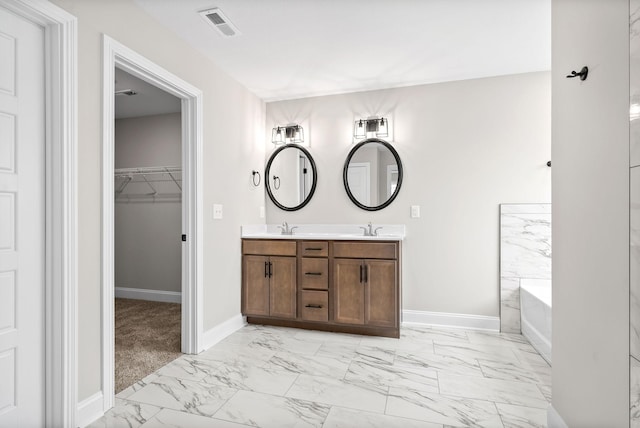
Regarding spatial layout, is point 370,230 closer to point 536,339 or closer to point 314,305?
point 314,305

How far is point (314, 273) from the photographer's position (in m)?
3.13

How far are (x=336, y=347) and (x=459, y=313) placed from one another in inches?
50.8

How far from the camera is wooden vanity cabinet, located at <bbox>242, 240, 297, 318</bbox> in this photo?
3.18 metres

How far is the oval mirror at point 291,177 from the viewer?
3666 millimetres

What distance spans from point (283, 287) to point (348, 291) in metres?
0.62

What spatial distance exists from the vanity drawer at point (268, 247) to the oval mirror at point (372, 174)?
838 mm

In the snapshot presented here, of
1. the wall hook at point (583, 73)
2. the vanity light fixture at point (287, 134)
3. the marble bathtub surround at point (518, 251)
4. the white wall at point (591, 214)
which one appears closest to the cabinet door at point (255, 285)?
the vanity light fixture at point (287, 134)

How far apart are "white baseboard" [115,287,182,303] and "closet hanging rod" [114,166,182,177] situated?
148 cm

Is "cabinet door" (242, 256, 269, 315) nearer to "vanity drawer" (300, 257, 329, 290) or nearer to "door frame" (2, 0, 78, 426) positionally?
"vanity drawer" (300, 257, 329, 290)

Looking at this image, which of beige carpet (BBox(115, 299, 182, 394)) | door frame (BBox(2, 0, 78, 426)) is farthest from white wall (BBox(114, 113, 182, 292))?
door frame (BBox(2, 0, 78, 426))

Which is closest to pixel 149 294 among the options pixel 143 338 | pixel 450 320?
pixel 143 338

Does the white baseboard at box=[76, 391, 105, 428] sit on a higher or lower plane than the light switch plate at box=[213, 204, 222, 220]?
lower

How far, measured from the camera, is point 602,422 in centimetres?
125
